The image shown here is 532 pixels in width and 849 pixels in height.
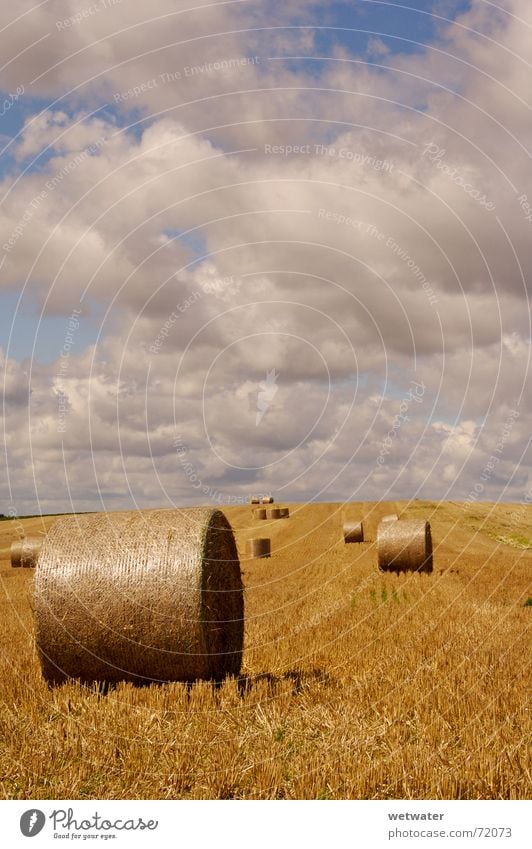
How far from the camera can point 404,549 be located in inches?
888

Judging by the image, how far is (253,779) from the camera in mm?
5582

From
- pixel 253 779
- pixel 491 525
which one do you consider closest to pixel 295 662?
pixel 253 779

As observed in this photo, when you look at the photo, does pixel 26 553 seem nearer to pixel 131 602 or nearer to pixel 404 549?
pixel 404 549

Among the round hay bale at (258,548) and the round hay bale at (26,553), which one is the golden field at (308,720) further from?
the round hay bale at (258,548)

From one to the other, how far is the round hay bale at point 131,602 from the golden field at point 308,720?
375 mm

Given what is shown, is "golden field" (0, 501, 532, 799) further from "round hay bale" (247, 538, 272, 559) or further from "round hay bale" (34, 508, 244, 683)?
"round hay bale" (247, 538, 272, 559)

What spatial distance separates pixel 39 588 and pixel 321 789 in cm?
456

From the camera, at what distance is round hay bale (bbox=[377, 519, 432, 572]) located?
888 inches

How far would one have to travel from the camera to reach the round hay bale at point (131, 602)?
841cm
